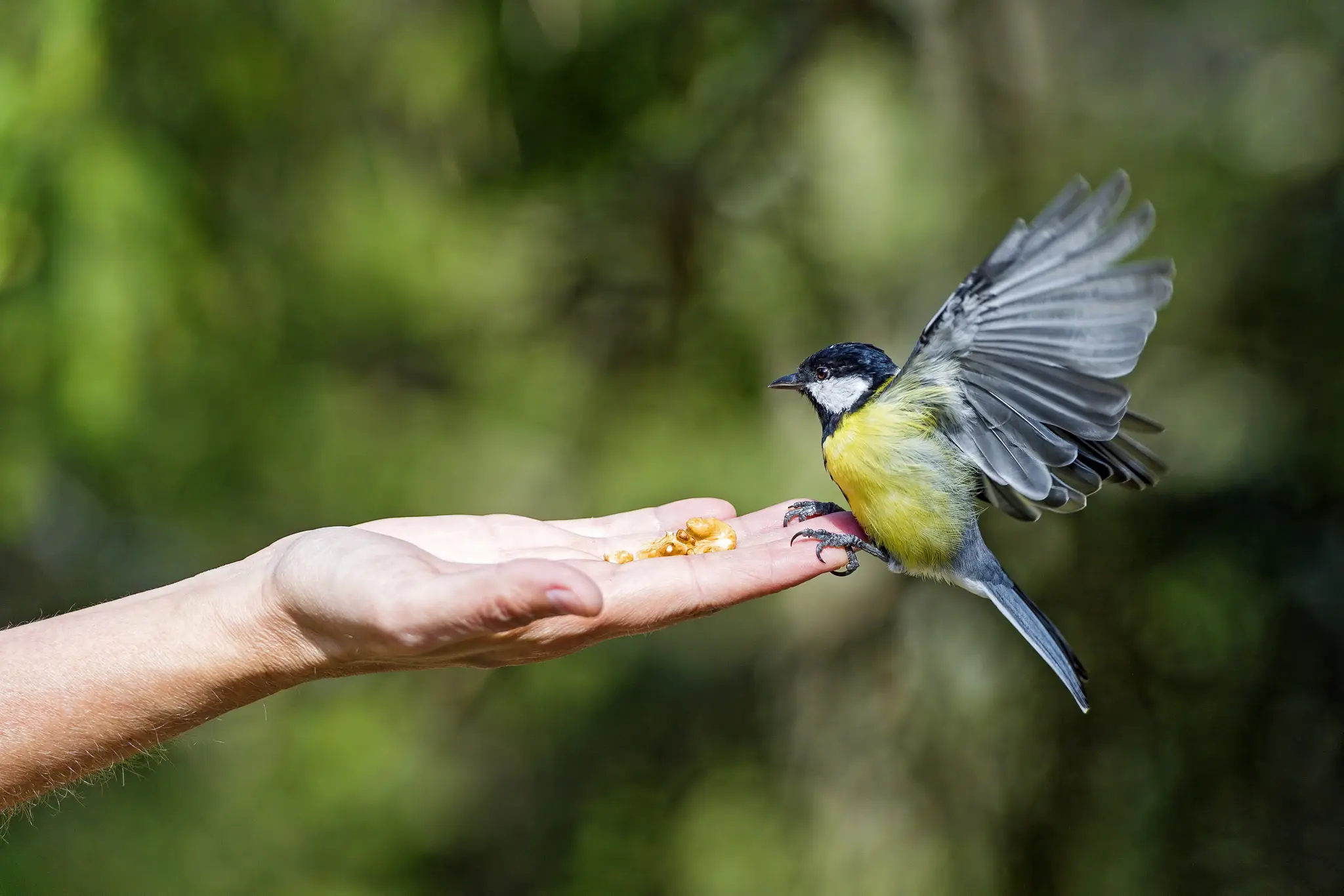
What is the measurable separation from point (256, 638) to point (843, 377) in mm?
1502

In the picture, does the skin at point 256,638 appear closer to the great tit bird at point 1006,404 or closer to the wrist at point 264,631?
the wrist at point 264,631

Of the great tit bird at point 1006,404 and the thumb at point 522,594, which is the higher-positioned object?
the great tit bird at point 1006,404

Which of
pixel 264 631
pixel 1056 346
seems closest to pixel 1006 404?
pixel 1056 346

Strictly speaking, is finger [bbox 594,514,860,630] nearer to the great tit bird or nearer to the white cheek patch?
the great tit bird

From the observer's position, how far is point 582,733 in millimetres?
4383

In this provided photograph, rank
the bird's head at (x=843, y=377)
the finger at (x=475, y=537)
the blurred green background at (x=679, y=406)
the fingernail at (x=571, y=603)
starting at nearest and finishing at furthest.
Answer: the fingernail at (x=571, y=603), the finger at (x=475, y=537), the bird's head at (x=843, y=377), the blurred green background at (x=679, y=406)

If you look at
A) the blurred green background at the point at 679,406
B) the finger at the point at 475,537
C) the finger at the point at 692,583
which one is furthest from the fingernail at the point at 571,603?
the blurred green background at the point at 679,406

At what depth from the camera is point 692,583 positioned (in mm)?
1871

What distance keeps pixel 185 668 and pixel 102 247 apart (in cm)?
120

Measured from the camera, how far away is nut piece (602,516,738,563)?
243cm

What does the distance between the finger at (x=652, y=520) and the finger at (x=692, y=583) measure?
627mm

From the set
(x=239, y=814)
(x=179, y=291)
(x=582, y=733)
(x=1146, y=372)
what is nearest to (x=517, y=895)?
(x=582, y=733)

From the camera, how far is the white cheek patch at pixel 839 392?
9.06 feet

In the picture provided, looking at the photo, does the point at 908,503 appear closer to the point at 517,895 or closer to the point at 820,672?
the point at 820,672
